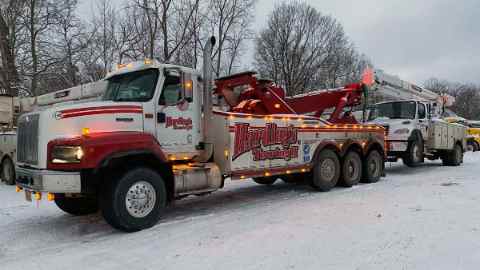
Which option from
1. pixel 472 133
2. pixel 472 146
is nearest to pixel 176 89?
pixel 472 146

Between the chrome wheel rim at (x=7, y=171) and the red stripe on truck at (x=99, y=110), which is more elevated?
the red stripe on truck at (x=99, y=110)

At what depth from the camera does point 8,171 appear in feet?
39.5

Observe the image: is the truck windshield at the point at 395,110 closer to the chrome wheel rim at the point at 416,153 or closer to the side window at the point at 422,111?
the side window at the point at 422,111

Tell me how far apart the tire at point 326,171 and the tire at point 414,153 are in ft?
15.1

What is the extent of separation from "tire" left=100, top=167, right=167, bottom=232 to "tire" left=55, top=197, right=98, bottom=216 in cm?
138

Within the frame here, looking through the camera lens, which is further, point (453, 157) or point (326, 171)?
point (453, 157)

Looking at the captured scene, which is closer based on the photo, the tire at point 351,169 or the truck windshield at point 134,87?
the truck windshield at point 134,87

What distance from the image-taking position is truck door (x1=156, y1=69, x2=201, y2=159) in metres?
6.72

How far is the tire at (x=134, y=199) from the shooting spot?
579cm

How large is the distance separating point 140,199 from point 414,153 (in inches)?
419

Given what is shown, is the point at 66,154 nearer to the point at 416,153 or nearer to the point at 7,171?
the point at 7,171

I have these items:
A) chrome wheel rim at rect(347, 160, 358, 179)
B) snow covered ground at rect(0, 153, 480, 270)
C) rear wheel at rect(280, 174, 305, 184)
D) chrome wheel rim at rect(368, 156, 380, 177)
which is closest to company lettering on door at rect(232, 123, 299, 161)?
snow covered ground at rect(0, 153, 480, 270)

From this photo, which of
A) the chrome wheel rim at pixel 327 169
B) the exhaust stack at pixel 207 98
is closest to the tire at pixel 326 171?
the chrome wheel rim at pixel 327 169

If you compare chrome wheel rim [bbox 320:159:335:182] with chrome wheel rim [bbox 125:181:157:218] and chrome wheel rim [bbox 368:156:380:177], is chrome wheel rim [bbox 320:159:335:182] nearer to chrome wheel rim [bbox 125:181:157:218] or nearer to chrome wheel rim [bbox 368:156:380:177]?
chrome wheel rim [bbox 368:156:380:177]
